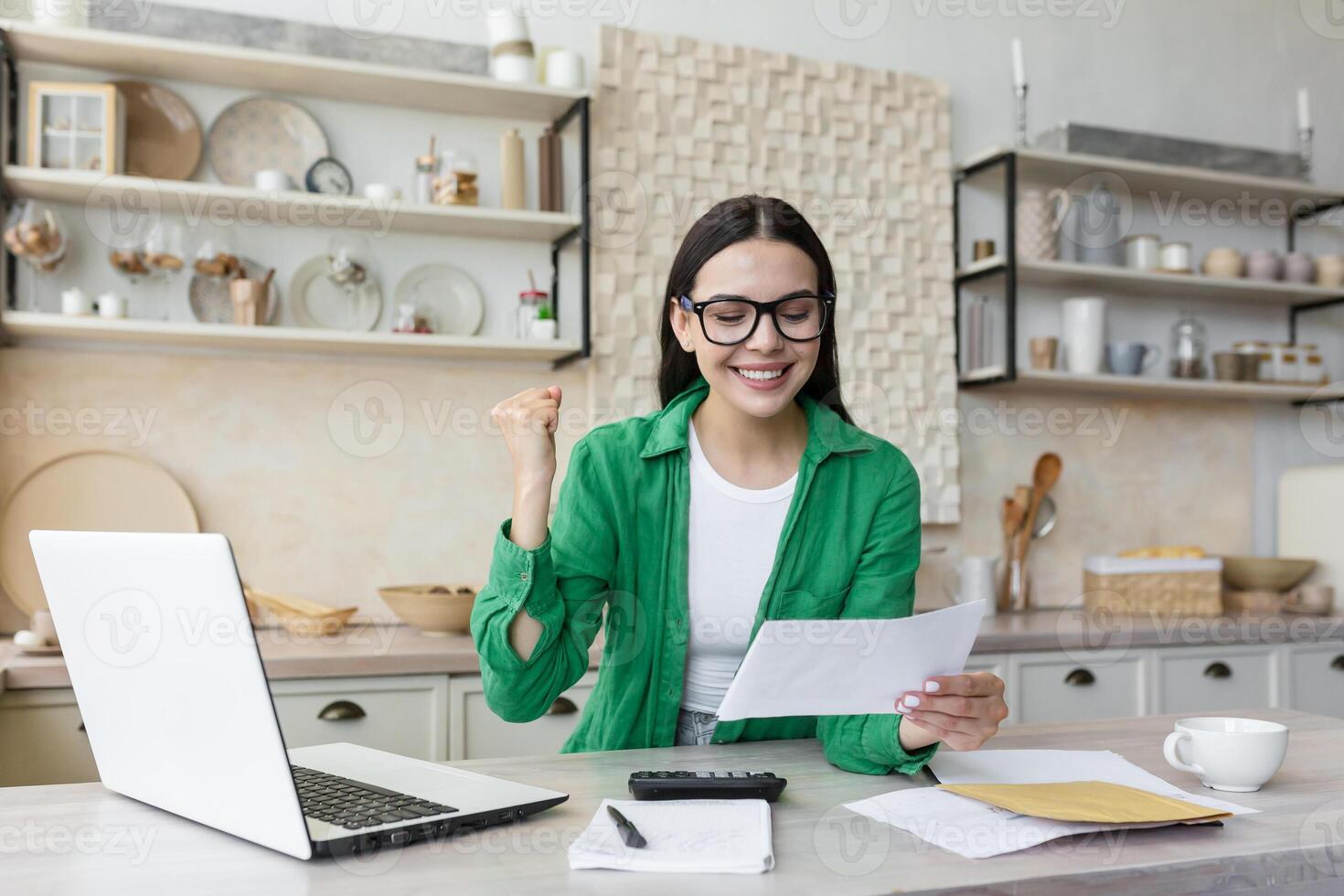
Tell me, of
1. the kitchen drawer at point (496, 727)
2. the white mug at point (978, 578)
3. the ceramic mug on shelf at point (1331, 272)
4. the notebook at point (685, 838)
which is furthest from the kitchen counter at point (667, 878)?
the ceramic mug on shelf at point (1331, 272)

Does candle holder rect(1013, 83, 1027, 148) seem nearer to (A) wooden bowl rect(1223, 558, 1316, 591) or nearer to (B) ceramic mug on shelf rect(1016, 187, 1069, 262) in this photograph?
(B) ceramic mug on shelf rect(1016, 187, 1069, 262)

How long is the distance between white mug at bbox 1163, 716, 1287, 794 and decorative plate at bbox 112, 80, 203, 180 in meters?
2.49

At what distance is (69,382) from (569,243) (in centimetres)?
127

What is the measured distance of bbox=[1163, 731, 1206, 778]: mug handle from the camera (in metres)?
1.24

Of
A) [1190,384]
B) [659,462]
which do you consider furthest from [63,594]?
[1190,384]

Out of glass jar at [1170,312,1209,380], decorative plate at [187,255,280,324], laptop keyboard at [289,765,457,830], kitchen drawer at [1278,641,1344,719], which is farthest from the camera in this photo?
glass jar at [1170,312,1209,380]

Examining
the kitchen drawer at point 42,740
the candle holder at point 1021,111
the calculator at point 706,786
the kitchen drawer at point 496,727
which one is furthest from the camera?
the candle holder at point 1021,111

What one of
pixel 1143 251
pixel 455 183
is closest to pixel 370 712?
pixel 455 183

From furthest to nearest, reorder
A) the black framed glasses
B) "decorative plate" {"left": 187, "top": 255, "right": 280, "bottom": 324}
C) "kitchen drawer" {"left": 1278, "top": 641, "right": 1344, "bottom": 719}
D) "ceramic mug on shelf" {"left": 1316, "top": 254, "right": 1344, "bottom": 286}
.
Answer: "ceramic mug on shelf" {"left": 1316, "top": 254, "right": 1344, "bottom": 286} < "kitchen drawer" {"left": 1278, "top": 641, "right": 1344, "bottom": 719} < "decorative plate" {"left": 187, "top": 255, "right": 280, "bottom": 324} < the black framed glasses

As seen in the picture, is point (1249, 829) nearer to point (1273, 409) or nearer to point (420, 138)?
point (420, 138)

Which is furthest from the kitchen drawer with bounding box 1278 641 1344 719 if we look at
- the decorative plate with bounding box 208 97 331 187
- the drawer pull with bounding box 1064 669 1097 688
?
the decorative plate with bounding box 208 97 331 187

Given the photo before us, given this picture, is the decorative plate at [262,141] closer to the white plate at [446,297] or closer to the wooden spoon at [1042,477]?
the white plate at [446,297]

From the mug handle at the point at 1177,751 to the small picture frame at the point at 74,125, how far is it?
2.40 meters

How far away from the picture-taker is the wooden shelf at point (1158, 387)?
10.7 feet
